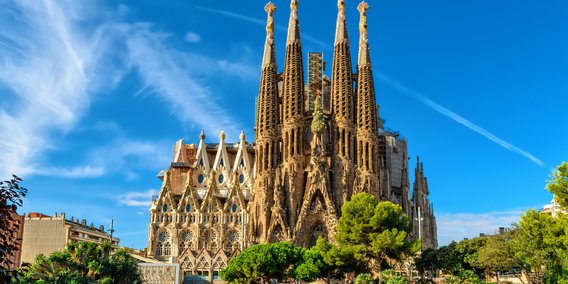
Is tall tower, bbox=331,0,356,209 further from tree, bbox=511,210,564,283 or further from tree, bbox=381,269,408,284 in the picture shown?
tree, bbox=511,210,564,283

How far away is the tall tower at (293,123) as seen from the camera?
55531 mm

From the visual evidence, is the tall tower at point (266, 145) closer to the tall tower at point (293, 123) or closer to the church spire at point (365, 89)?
the tall tower at point (293, 123)

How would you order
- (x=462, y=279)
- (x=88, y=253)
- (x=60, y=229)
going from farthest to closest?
(x=60, y=229) < (x=462, y=279) < (x=88, y=253)

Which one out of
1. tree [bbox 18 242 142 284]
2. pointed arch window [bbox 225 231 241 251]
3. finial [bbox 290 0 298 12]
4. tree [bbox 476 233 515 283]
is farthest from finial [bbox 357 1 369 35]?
tree [bbox 18 242 142 284]

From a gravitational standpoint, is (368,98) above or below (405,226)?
above

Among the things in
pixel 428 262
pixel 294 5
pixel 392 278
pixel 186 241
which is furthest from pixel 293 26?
pixel 392 278

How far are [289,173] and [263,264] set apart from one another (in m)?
18.7

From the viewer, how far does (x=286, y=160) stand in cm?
5678

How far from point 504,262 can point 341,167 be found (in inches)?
803

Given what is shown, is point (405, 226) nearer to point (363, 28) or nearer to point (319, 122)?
point (319, 122)

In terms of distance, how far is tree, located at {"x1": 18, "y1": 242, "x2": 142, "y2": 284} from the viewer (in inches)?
1011

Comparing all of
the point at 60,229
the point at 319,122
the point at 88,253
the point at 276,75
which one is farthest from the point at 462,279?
the point at 60,229

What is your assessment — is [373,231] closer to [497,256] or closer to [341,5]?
[497,256]

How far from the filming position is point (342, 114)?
2286 inches
